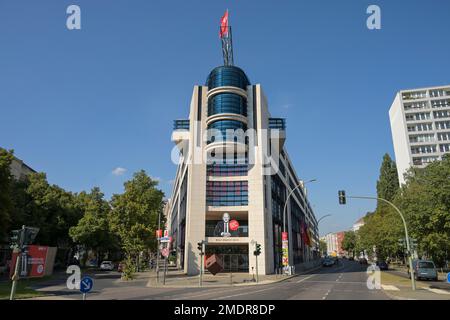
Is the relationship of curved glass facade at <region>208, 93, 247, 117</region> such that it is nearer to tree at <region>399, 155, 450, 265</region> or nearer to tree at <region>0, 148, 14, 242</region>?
tree at <region>399, 155, 450, 265</region>

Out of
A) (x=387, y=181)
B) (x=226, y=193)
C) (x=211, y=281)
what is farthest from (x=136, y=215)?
(x=387, y=181)

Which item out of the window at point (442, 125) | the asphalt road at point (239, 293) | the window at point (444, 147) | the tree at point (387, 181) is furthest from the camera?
the window at point (442, 125)

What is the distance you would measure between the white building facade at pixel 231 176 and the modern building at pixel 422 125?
52.9m

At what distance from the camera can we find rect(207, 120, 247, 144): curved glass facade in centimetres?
4925

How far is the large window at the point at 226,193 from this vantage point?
48.3 metres

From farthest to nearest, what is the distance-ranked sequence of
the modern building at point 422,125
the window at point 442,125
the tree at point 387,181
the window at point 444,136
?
the window at point 442,125
the window at point 444,136
the modern building at point 422,125
the tree at point 387,181

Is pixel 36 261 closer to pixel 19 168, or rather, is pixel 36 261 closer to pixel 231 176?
pixel 231 176

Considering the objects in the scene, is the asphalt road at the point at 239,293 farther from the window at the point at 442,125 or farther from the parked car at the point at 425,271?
the window at the point at 442,125

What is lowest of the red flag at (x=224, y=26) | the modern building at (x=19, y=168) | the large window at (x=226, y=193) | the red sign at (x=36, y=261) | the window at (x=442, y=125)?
the red sign at (x=36, y=261)

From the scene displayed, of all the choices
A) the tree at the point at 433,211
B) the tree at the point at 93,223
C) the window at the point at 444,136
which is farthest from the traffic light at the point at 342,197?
the window at the point at 444,136

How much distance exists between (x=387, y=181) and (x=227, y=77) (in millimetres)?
50494

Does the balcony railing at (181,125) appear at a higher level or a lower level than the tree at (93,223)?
higher

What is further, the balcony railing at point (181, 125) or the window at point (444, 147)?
the window at point (444, 147)
